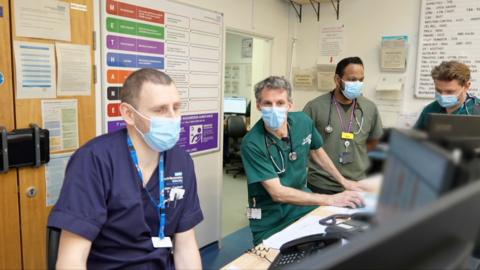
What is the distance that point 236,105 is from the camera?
6.16 metres

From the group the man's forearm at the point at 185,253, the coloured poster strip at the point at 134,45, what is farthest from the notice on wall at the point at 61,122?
the man's forearm at the point at 185,253

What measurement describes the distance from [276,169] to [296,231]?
1.31ft

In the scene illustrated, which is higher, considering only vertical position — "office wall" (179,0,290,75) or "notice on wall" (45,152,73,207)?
"office wall" (179,0,290,75)

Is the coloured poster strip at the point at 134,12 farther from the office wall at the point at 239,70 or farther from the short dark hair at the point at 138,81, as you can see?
the office wall at the point at 239,70

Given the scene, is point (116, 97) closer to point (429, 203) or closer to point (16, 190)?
point (16, 190)

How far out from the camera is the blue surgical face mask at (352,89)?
8.52 ft

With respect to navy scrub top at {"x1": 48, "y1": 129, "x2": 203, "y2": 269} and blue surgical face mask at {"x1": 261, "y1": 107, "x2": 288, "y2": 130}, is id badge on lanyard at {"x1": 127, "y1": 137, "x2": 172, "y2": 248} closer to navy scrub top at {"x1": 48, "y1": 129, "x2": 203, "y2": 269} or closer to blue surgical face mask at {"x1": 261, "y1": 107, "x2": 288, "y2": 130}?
navy scrub top at {"x1": 48, "y1": 129, "x2": 203, "y2": 269}

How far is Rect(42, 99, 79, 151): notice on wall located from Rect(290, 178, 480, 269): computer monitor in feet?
6.43

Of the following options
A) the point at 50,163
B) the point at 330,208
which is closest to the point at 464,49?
the point at 330,208

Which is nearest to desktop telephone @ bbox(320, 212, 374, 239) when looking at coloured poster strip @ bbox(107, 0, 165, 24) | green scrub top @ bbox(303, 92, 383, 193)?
green scrub top @ bbox(303, 92, 383, 193)

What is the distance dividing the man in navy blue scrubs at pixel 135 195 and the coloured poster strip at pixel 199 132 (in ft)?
4.29

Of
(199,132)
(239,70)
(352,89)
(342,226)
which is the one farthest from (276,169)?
(239,70)

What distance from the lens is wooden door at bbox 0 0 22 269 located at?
178 cm

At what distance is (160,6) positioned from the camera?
2.53m
